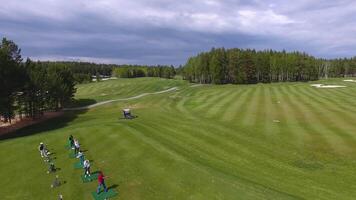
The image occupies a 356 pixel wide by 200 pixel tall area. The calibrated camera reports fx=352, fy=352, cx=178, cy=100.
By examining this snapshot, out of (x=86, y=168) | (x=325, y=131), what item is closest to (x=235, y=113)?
(x=325, y=131)

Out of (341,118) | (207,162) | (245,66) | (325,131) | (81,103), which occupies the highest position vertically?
(245,66)

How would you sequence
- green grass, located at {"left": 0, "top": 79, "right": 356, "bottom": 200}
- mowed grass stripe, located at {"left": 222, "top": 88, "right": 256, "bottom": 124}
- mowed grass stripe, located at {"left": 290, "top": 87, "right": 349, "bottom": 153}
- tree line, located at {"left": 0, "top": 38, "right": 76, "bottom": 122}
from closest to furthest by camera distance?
green grass, located at {"left": 0, "top": 79, "right": 356, "bottom": 200}
mowed grass stripe, located at {"left": 290, "top": 87, "right": 349, "bottom": 153}
mowed grass stripe, located at {"left": 222, "top": 88, "right": 256, "bottom": 124}
tree line, located at {"left": 0, "top": 38, "right": 76, "bottom": 122}

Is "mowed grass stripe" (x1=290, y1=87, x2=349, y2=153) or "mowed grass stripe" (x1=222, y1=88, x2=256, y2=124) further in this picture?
"mowed grass stripe" (x1=222, y1=88, x2=256, y2=124)

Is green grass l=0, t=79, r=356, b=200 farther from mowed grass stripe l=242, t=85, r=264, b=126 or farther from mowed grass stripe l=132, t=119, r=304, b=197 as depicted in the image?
mowed grass stripe l=242, t=85, r=264, b=126

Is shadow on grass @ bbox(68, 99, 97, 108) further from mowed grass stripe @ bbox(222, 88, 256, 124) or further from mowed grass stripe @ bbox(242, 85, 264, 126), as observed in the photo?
mowed grass stripe @ bbox(242, 85, 264, 126)

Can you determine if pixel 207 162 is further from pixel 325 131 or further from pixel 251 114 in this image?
pixel 251 114

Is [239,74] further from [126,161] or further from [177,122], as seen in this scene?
[126,161]

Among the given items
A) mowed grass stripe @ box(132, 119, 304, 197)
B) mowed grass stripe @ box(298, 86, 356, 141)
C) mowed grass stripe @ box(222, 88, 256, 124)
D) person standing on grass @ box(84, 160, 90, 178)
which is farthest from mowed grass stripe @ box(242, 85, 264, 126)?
person standing on grass @ box(84, 160, 90, 178)

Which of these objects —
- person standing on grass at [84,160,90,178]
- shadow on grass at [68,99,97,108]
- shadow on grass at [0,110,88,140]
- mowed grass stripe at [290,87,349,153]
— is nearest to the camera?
person standing on grass at [84,160,90,178]

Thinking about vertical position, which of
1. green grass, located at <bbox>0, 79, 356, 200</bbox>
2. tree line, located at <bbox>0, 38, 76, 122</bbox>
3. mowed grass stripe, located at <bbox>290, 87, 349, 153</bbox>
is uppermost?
tree line, located at <bbox>0, 38, 76, 122</bbox>

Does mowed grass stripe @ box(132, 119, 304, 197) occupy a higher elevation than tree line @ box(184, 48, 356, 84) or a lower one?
lower
